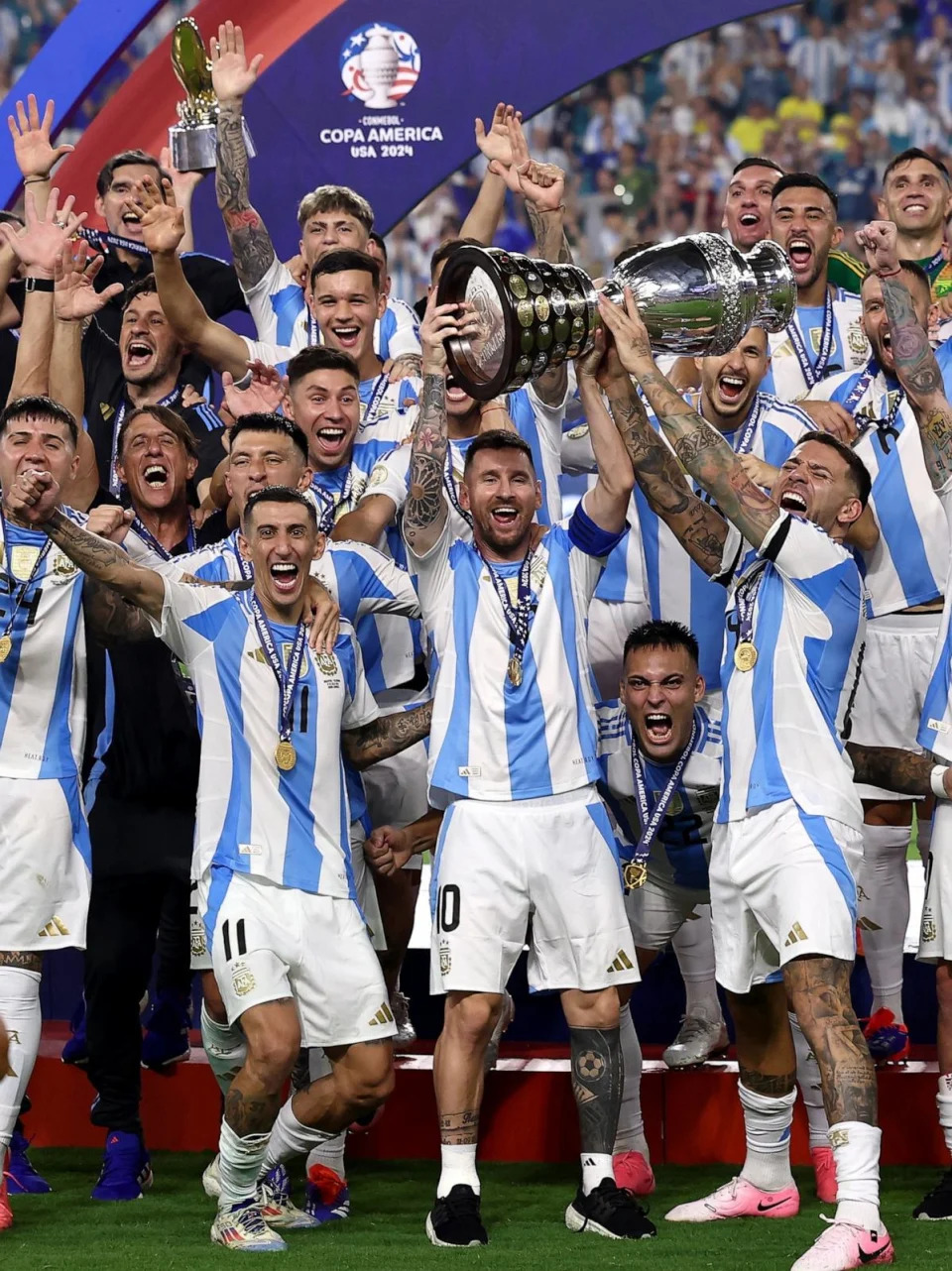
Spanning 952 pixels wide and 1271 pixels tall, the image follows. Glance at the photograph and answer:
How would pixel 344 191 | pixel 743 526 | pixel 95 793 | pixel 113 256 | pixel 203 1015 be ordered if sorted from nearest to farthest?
pixel 743 526, pixel 203 1015, pixel 95 793, pixel 344 191, pixel 113 256

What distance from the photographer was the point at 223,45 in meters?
6.89

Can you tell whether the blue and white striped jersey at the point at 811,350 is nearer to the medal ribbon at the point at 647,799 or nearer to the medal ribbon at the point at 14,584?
the medal ribbon at the point at 647,799

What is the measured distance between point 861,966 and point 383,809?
4.74ft

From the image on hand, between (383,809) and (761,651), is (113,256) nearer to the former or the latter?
(383,809)

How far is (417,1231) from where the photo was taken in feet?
15.4

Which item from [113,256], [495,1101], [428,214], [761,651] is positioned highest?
[428,214]

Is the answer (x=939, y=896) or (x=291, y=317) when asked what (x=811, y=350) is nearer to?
(x=291, y=317)

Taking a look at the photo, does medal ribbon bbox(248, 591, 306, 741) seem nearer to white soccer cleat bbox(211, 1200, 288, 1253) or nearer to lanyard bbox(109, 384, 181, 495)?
white soccer cleat bbox(211, 1200, 288, 1253)

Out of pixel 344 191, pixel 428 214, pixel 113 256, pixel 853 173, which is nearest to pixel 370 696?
pixel 344 191

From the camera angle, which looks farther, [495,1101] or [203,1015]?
[495,1101]

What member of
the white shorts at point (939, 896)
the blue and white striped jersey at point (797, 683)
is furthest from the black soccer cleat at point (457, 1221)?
the white shorts at point (939, 896)

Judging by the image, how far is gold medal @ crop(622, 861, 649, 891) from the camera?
5.00 meters

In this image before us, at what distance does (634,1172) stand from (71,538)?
212cm

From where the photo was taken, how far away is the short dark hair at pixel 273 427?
5.19 metres
